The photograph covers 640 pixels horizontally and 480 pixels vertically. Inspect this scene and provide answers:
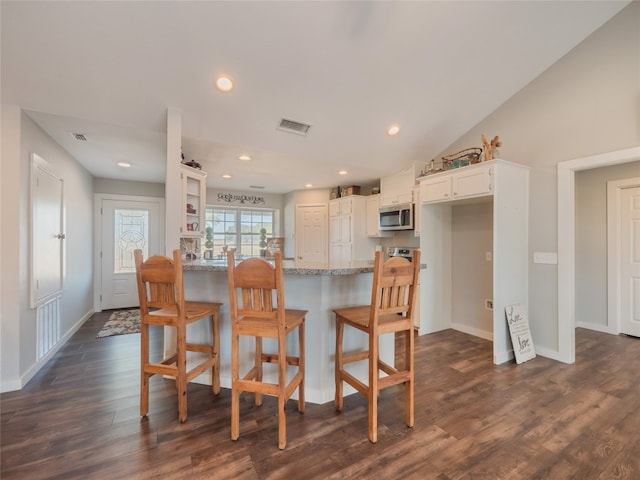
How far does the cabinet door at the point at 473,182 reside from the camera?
3.03 metres

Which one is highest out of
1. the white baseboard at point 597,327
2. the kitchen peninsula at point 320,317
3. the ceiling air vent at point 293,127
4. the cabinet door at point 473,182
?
Answer: the ceiling air vent at point 293,127

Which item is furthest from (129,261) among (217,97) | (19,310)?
(217,97)

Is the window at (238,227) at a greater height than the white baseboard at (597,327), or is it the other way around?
the window at (238,227)

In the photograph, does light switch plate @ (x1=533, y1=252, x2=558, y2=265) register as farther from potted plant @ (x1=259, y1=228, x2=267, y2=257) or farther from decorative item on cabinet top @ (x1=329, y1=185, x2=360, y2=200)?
potted plant @ (x1=259, y1=228, x2=267, y2=257)

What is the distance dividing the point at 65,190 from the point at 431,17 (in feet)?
14.3

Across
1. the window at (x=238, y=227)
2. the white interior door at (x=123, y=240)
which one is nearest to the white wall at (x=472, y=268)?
Answer: the window at (x=238, y=227)

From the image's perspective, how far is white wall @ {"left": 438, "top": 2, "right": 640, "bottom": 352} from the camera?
2.66 meters

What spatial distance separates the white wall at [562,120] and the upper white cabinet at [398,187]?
1.12 m

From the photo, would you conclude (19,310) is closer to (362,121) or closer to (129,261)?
(129,261)

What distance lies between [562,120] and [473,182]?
1.09 metres

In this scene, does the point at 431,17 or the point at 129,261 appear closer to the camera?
the point at 431,17

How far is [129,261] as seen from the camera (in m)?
5.19

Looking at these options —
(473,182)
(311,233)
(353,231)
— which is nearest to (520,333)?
(473,182)

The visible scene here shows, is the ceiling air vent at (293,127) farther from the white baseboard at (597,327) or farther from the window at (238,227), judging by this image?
the white baseboard at (597,327)
